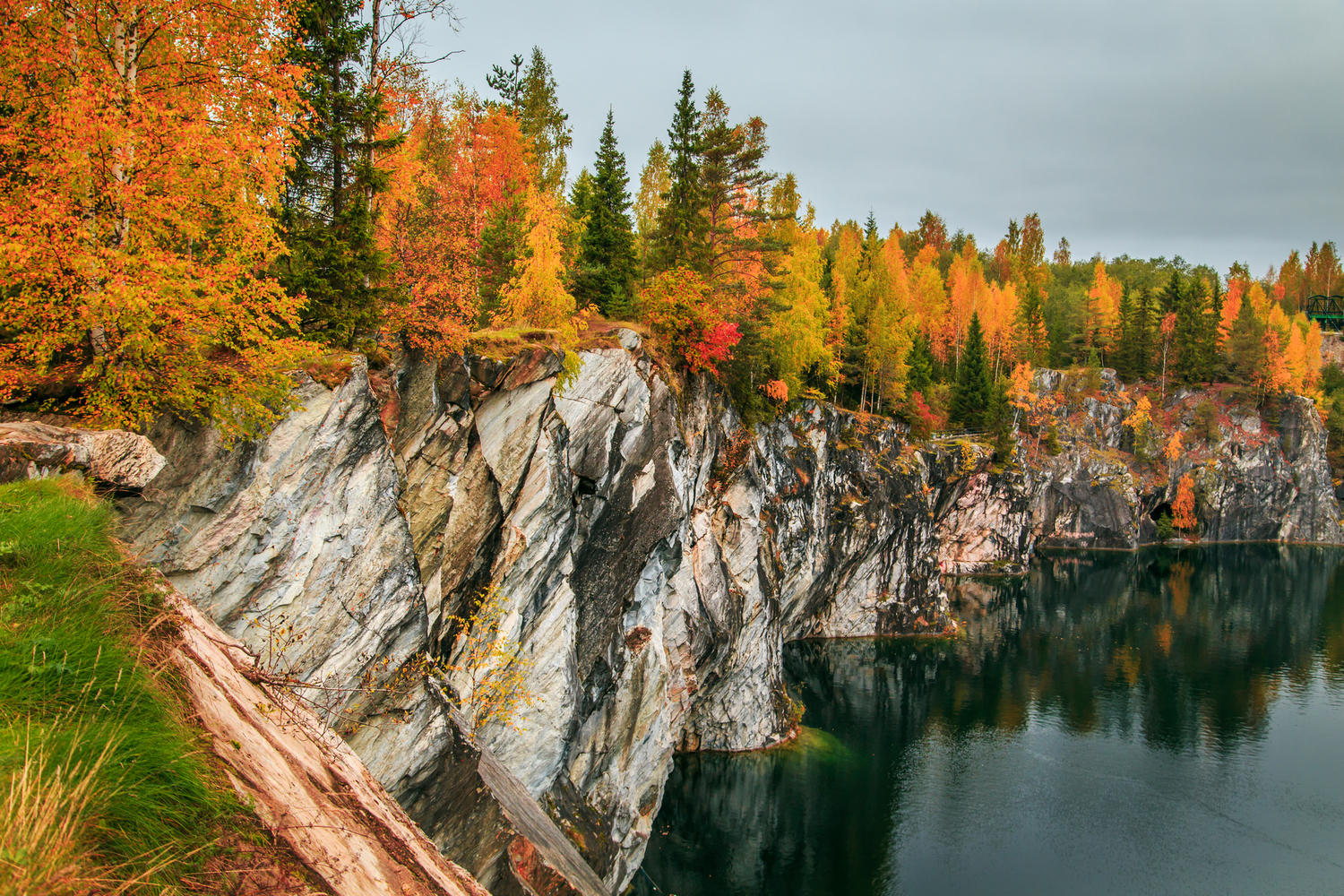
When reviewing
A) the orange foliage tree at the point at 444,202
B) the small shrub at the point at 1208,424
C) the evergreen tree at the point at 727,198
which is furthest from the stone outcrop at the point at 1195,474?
the orange foliage tree at the point at 444,202

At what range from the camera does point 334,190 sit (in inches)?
575

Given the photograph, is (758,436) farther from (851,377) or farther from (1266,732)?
(1266,732)

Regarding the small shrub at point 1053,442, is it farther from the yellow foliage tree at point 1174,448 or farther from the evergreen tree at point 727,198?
the evergreen tree at point 727,198

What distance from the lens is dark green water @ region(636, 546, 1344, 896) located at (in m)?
27.6

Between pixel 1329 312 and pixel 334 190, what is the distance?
15526 centimetres

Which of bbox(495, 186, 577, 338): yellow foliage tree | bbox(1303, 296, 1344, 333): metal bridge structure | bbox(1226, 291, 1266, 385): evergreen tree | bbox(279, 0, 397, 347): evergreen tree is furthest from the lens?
bbox(1303, 296, 1344, 333): metal bridge structure

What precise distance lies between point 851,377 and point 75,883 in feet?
189

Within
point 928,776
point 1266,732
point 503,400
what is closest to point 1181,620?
point 1266,732

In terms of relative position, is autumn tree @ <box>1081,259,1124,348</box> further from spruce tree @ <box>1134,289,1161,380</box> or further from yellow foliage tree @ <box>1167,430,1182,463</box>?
yellow foliage tree @ <box>1167,430,1182,463</box>

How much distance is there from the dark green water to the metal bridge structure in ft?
288

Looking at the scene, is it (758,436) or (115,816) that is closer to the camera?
(115,816)

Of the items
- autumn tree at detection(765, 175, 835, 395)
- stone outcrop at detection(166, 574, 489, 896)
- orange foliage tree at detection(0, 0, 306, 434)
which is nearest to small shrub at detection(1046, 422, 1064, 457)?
autumn tree at detection(765, 175, 835, 395)

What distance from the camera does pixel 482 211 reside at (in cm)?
2942

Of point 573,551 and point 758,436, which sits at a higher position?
point 758,436
